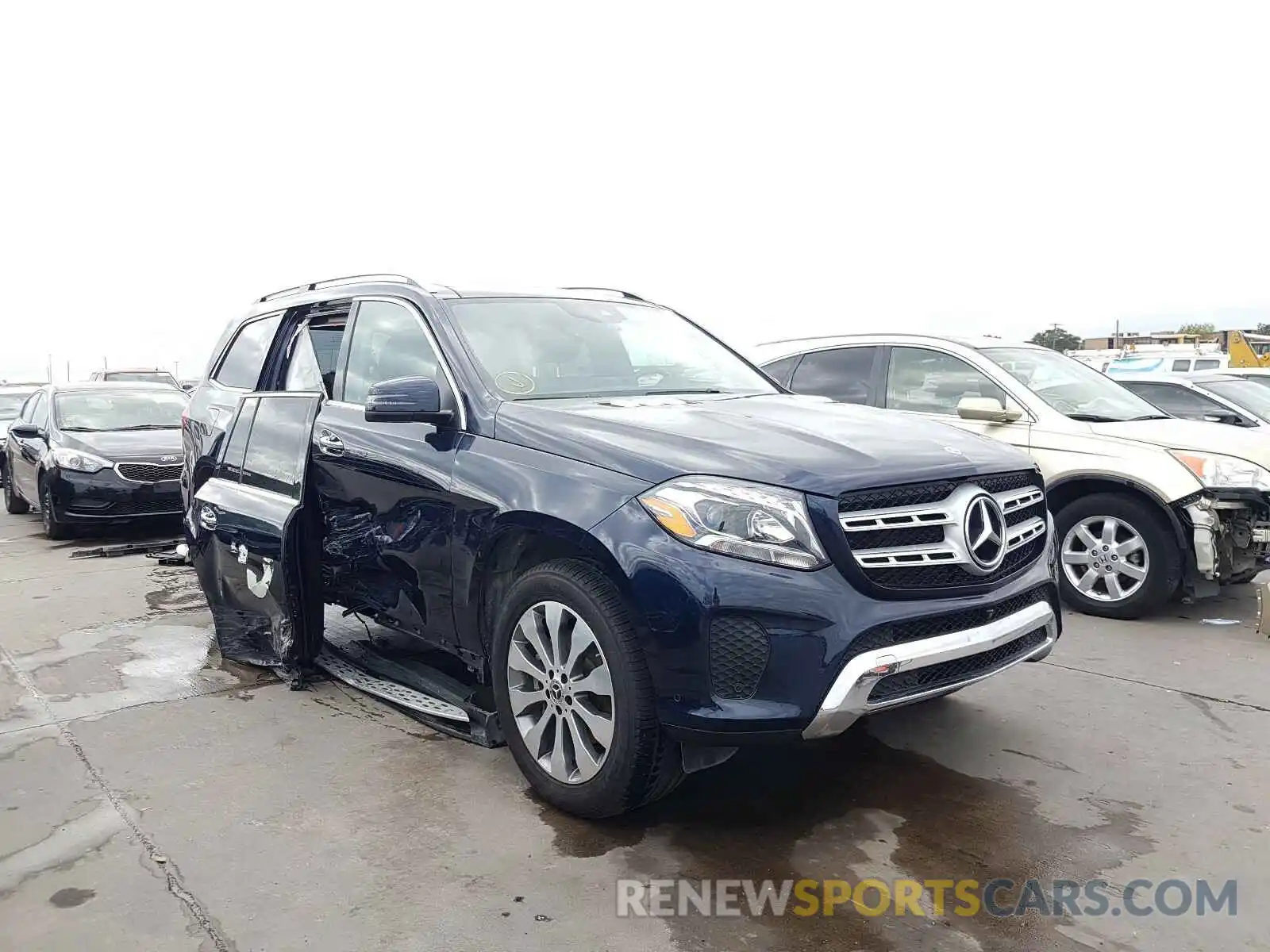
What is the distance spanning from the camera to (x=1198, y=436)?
623 cm

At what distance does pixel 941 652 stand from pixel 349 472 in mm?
2570

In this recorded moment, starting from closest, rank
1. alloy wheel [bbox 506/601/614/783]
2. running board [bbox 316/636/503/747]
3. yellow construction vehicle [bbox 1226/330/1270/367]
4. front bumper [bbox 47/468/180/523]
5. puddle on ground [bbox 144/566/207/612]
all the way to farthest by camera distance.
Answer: alloy wheel [bbox 506/601/614/783] < running board [bbox 316/636/503/747] < puddle on ground [bbox 144/566/207/612] < front bumper [bbox 47/468/180/523] < yellow construction vehicle [bbox 1226/330/1270/367]

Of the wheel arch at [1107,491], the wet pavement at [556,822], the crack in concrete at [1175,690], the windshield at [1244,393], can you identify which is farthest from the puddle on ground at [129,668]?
the windshield at [1244,393]

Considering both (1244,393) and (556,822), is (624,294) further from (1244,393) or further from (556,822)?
(1244,393)

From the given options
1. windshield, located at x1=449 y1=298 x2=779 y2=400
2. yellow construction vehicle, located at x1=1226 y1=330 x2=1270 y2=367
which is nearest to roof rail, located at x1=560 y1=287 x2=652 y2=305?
windshield, located at x1=449 y1=298 x2=779 y2=400

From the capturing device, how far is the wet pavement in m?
2.80

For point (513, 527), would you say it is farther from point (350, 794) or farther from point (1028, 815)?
point (1028, 815)

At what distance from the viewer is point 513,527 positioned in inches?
138

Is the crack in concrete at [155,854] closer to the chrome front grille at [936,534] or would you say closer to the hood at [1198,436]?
the chrome front grille at [936,534]

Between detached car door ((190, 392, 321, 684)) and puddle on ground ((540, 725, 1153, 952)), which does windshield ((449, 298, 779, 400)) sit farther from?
puddle on ground ((540, 725, 1153, 952))

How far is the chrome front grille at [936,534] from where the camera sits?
311 centimetres

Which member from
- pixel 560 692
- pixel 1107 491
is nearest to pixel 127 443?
pixel 560 692

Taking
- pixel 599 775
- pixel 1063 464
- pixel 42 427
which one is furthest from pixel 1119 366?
pixel 599 775

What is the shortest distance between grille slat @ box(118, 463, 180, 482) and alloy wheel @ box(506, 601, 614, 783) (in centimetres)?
743
